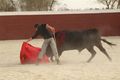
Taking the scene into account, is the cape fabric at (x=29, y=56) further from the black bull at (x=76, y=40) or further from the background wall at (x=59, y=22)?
the background wall at (x=59, y=22)

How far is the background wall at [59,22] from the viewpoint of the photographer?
73.3ft

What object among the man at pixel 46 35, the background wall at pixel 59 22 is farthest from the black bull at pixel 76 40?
the background wall at pixel 59 22

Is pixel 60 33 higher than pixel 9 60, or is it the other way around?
pixel 60 33

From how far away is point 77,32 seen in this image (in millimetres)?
11680

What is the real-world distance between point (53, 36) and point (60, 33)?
35 cm

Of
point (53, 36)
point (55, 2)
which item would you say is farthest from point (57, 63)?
point (55, 2)

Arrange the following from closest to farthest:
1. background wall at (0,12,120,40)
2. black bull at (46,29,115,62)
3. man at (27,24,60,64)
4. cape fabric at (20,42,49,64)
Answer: man at (27,24,60,64), black bull at (46,29,115,62), cape fabric at (20,42,49,64), background wall at (0,12,120,40)

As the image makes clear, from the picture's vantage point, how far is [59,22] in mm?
22938

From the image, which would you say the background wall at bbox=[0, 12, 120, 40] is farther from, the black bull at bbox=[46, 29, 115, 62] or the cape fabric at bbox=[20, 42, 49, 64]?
the black bull at bbox=[46, 29, 115, 62]

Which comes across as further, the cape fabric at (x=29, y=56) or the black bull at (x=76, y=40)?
the cape fabric at (x=29, y=56)

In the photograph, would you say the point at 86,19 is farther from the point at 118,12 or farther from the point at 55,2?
the point at 55,2

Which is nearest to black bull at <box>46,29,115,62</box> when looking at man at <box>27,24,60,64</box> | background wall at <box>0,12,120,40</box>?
man at <box>27,24,60,64</box>

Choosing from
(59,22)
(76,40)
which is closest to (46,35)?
(76,40)

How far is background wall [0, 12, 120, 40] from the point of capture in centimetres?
2233
